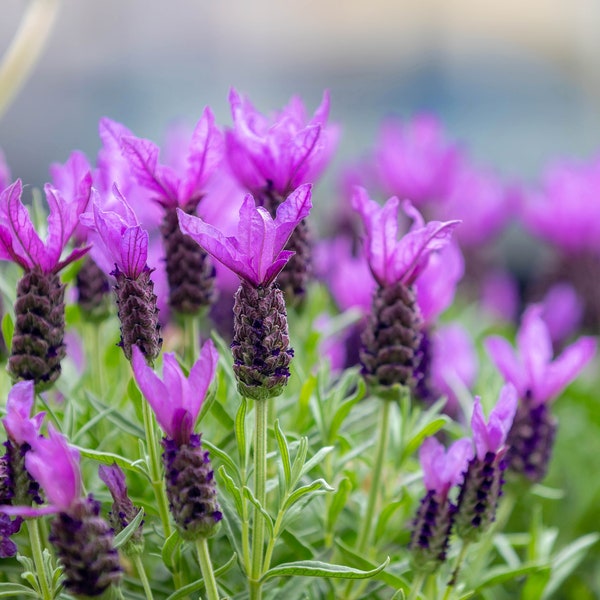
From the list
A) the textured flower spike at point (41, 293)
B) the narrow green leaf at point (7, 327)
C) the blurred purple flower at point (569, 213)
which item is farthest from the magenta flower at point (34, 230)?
the blurred purple flower at point (569, 213)

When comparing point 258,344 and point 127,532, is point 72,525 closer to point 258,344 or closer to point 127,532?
point 127,532

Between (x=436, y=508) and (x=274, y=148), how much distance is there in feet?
1.06

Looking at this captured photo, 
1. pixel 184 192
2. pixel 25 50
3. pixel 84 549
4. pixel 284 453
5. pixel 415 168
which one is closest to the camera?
pixel 84 549

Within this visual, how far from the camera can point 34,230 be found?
69cm

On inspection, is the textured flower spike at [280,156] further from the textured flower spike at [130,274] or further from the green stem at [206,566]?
the green stem at [206,566]

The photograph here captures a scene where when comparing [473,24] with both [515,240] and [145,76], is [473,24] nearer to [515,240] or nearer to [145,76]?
[145,76]

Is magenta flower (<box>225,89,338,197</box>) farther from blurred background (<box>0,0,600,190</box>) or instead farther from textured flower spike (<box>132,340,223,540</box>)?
blurred background (<box>0,0,600,190</box>)

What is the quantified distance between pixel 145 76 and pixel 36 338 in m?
6.05

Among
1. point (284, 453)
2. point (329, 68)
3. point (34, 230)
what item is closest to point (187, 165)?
point (34, 230)

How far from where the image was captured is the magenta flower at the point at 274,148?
29.9 inches

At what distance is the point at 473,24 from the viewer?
271 inches

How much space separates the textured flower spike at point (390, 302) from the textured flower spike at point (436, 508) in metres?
0.08

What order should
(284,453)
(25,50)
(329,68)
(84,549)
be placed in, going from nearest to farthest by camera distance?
(84,549)
(284,453)
(25,50)
(329,68)

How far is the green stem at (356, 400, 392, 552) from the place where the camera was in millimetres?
792
